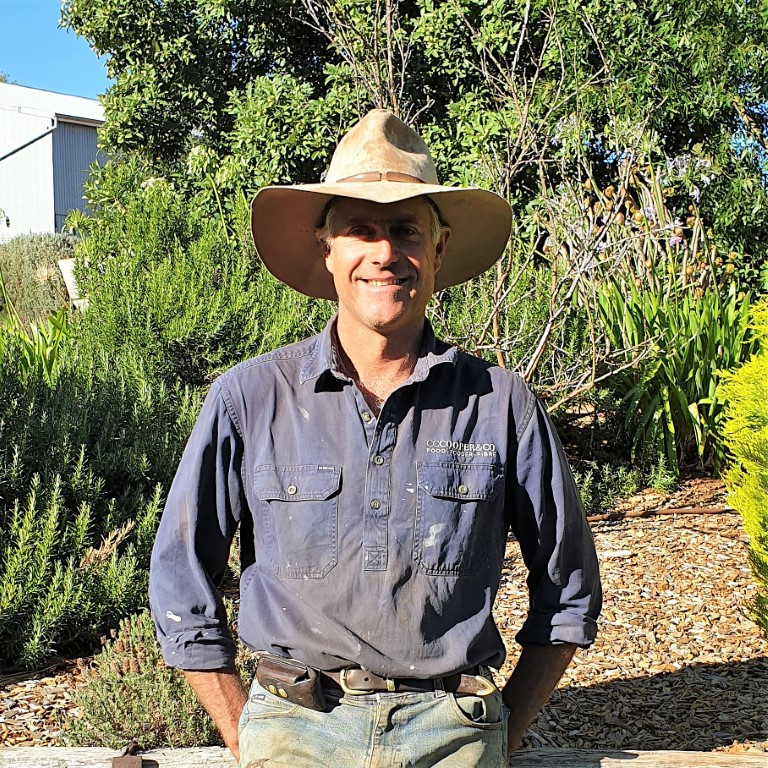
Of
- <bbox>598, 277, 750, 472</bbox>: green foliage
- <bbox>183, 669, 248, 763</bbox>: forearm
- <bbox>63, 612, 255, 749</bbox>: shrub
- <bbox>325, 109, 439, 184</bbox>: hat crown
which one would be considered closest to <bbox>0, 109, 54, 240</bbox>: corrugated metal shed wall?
<bbox>598, 277, 750, 472</bbox>: green foliage

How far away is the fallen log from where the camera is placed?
106 inches

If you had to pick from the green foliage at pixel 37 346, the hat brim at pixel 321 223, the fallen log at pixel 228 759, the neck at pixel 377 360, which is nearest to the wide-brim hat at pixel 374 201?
the hat brim at pixel 321 223

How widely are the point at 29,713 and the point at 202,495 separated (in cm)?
201

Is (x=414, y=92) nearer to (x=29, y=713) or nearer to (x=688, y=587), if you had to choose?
(x=688, y=587)

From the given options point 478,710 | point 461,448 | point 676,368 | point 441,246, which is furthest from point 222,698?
point 676,368

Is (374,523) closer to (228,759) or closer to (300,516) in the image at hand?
(300,516)

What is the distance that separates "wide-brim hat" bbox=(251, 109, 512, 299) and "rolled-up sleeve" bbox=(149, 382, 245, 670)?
0.52 meters

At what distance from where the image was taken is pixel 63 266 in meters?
12.4

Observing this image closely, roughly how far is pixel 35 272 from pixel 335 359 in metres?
14.6

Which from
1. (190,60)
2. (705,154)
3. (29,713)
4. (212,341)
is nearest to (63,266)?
(190,60)

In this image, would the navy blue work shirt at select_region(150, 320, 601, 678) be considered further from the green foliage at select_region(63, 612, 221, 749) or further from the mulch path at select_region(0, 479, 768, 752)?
the mulch path at select_region(0, 479, 768, 752)

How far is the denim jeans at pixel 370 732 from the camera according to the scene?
2.09 m

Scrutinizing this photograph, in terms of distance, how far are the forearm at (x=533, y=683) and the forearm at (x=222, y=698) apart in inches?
26.2

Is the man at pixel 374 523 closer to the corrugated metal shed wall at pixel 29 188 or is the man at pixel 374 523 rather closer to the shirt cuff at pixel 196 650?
the shirt cuff at pixel 196 650
